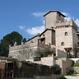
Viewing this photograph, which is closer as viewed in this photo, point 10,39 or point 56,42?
point 56,42

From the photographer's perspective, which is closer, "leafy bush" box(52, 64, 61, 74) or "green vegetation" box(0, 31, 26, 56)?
"leafy bush" box(52, 64, 61, 74)

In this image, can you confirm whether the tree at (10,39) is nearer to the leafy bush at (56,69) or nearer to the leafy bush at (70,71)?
the leafy bush at (70,71)

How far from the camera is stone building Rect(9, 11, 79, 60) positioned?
6712 cm

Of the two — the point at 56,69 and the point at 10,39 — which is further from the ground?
the point at 10,39

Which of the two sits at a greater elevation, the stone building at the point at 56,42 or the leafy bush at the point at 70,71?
the stone building at the point at 56,42

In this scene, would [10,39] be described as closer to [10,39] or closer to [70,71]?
[10,39]

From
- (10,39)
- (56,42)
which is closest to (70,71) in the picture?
(56,42)

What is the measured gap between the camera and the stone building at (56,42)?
2643 inches

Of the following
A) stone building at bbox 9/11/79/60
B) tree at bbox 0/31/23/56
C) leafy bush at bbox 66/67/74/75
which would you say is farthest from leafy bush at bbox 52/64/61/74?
tree at bbox 0/31/23/56

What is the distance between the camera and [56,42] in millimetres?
71500

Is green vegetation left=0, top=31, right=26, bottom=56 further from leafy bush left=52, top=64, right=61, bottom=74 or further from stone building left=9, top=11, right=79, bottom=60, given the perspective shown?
leafy bush left=52, top=64, right=61, bottom=74

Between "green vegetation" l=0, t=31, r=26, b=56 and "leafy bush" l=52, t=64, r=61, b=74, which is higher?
"green vegetation" l=0, t=31, r=26, b=56

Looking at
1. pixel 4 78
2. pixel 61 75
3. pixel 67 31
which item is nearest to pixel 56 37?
pixel 67 31

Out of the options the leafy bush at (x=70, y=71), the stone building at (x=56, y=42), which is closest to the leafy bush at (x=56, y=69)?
the leafy bush at (x=70, y=71)
